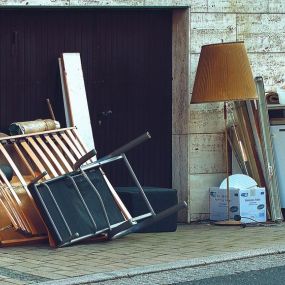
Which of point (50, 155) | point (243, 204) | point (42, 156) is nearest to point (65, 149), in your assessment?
point (50, 155)

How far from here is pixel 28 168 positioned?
1043cm

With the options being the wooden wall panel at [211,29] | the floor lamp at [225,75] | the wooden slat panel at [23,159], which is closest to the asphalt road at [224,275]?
the wooden slat panel at [23,159]

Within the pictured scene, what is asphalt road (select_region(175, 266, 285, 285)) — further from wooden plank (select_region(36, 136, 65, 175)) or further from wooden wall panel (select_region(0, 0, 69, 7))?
wooden wall panel (select_region(0, 0, 69, 7))

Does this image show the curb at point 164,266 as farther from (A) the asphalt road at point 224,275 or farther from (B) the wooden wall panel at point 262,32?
(B) the wooden wall panel at point 262,32

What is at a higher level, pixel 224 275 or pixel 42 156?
pixel 42 156

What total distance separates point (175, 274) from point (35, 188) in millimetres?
1711

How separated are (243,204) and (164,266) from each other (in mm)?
2928

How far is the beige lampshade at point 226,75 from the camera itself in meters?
11.3

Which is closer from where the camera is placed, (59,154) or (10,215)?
(10,215)

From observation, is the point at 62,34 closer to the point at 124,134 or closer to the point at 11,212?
the point at 124,134

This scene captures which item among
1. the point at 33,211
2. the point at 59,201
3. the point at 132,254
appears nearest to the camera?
the point at 132,254

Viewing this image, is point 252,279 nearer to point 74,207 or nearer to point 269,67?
point 74,207

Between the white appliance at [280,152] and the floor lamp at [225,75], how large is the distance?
810 millimetres

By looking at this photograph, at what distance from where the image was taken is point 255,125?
11.9 meters
